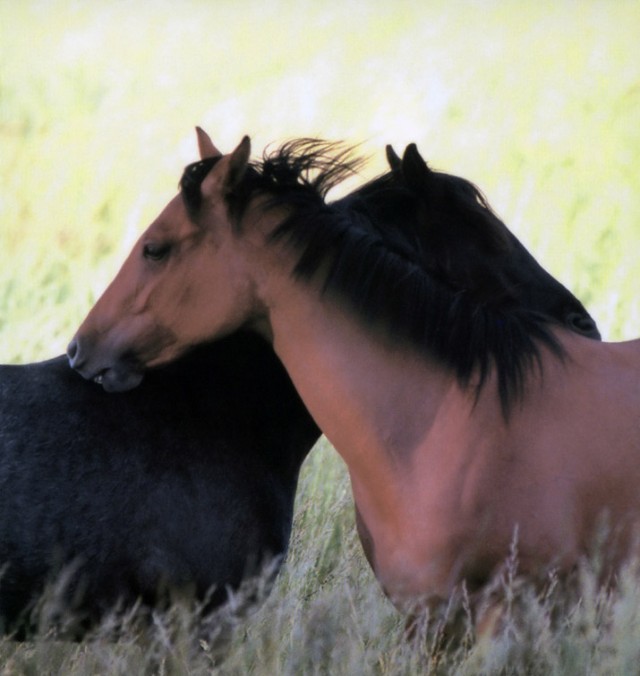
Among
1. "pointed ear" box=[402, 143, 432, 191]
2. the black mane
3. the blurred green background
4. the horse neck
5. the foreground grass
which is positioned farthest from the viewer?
the blurred green background

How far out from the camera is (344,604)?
4188 mm

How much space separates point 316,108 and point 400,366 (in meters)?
7.45

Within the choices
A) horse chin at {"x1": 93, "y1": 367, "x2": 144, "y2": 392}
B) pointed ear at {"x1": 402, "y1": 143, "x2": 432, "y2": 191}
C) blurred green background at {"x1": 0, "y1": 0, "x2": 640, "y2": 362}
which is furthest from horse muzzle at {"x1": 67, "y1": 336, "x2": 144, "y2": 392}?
blurred green background at {"x1": 0, "y1": 0, "x2": 640, "y2": 362}

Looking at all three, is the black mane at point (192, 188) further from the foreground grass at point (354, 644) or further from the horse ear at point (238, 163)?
the foreground grass at point (354, 644)

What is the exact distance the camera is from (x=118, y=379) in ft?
11.8

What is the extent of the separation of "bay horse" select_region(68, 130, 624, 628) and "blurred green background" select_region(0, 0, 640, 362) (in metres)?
3.97

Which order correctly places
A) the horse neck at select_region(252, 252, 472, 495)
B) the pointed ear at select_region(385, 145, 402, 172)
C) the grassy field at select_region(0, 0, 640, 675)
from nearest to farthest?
1. the horse neck at select_region(252, 252, 472, 495)
2. the pointed ear at select_region(385, 145, 402, 172)
3. the grassy field at select_region(0, 0, 640, 675)

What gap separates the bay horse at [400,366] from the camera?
330 centimetres

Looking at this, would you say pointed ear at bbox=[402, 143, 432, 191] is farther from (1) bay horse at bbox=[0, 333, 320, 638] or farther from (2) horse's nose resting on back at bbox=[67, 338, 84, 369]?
(2) horse's nose resting on back at bbox=[67, 338, 84, 369]

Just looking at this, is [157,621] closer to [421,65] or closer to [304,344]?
[304,344]

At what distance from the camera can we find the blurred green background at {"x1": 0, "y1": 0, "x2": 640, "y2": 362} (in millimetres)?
9062

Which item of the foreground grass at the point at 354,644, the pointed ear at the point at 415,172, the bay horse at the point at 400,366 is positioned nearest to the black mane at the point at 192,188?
the bay horse at the point at 400,366

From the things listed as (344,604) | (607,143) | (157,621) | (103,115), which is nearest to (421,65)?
(607,143)

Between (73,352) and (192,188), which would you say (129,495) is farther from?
(192,188)
